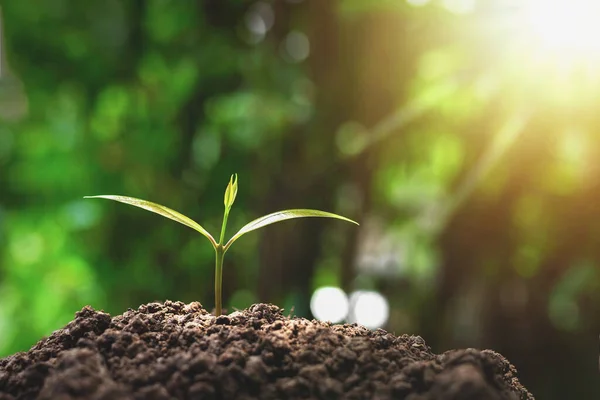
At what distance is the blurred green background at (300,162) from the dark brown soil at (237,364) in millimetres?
1636

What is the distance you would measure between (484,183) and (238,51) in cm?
96

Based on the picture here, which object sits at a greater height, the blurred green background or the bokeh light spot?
the blurred green background

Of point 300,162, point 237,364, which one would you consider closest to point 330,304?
point 300,162

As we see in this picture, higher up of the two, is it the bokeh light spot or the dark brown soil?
the dark brown soil

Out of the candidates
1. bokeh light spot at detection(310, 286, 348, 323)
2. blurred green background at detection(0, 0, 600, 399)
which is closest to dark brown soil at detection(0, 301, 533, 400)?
blurred green background at detection(0, 0, 600, 399)

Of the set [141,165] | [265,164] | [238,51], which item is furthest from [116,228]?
[238,51]

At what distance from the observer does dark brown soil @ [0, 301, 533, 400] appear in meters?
0.44

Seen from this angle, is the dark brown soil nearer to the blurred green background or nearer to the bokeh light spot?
the blurred green background

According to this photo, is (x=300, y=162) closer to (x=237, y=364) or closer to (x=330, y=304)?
(x=330, y=304)

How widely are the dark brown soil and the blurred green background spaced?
164cm

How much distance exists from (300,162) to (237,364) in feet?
6.28

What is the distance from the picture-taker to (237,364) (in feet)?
1.60

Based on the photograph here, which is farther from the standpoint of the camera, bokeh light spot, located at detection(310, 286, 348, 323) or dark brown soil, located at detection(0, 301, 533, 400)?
bokeh light spot, located at detection(310, 286, 348, 323)

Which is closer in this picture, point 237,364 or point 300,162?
point 237,364
